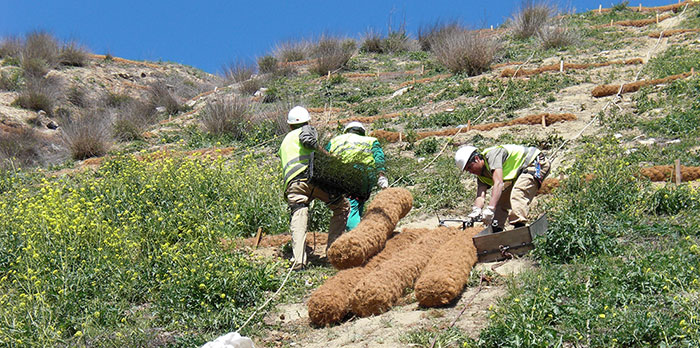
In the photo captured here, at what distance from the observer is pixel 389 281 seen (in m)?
5.95

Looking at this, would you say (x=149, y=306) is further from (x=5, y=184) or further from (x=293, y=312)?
(x=5, y=184)

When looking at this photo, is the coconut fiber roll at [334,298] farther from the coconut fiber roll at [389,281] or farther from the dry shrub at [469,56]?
the dry shrub at [469,56]

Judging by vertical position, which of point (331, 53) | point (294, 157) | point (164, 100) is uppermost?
point (331, 53)

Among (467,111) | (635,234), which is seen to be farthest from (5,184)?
(635,234)

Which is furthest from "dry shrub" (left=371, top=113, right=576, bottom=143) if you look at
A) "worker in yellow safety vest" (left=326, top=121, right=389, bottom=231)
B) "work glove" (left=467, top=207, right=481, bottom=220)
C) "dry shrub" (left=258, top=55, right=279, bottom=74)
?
"dry shrub" (left=258, top=55, right=279, bottom=74)

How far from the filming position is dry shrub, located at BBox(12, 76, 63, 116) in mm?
22312

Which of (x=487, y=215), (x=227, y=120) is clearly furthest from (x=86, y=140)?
(x=487, y=215)

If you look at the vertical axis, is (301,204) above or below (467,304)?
above

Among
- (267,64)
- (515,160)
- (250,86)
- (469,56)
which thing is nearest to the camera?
(515,160)

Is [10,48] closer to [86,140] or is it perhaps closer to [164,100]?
[164,100]

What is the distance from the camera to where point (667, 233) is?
6125 millimetres

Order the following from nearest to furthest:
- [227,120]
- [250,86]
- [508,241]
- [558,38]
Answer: [508,241]
[227,120]
[558,38]
[250,86]

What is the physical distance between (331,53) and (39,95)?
9.67m

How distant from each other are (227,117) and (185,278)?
33.6 ft
